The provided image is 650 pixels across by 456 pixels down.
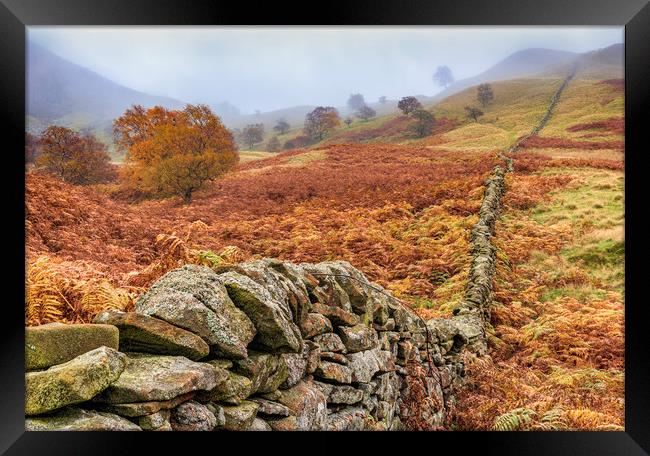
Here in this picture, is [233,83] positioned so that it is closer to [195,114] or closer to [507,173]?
[195,114]

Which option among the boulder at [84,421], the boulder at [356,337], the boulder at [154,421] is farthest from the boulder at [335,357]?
the boulder at [84,421]

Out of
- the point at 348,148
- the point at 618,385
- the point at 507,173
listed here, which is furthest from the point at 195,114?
the point at 618,385

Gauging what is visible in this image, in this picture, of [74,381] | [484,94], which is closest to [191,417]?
[74,381]

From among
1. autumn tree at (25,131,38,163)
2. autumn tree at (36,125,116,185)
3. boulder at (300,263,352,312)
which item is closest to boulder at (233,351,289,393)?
boulder at (300,263,352,312)

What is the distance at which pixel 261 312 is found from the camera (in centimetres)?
312

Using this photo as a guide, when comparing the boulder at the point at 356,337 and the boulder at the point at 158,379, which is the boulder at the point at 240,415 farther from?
the boulder at the point at 356,337

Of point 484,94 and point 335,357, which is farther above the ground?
point 484,94

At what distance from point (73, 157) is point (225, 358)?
5.78 meters

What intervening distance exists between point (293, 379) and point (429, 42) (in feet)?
18.4

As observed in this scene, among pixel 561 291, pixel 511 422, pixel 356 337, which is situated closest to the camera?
pixel 356 337

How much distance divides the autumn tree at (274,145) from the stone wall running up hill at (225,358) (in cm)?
391

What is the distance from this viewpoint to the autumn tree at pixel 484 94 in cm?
767

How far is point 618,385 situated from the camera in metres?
6.17

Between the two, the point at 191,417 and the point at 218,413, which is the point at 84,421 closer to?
the point at 191,417
